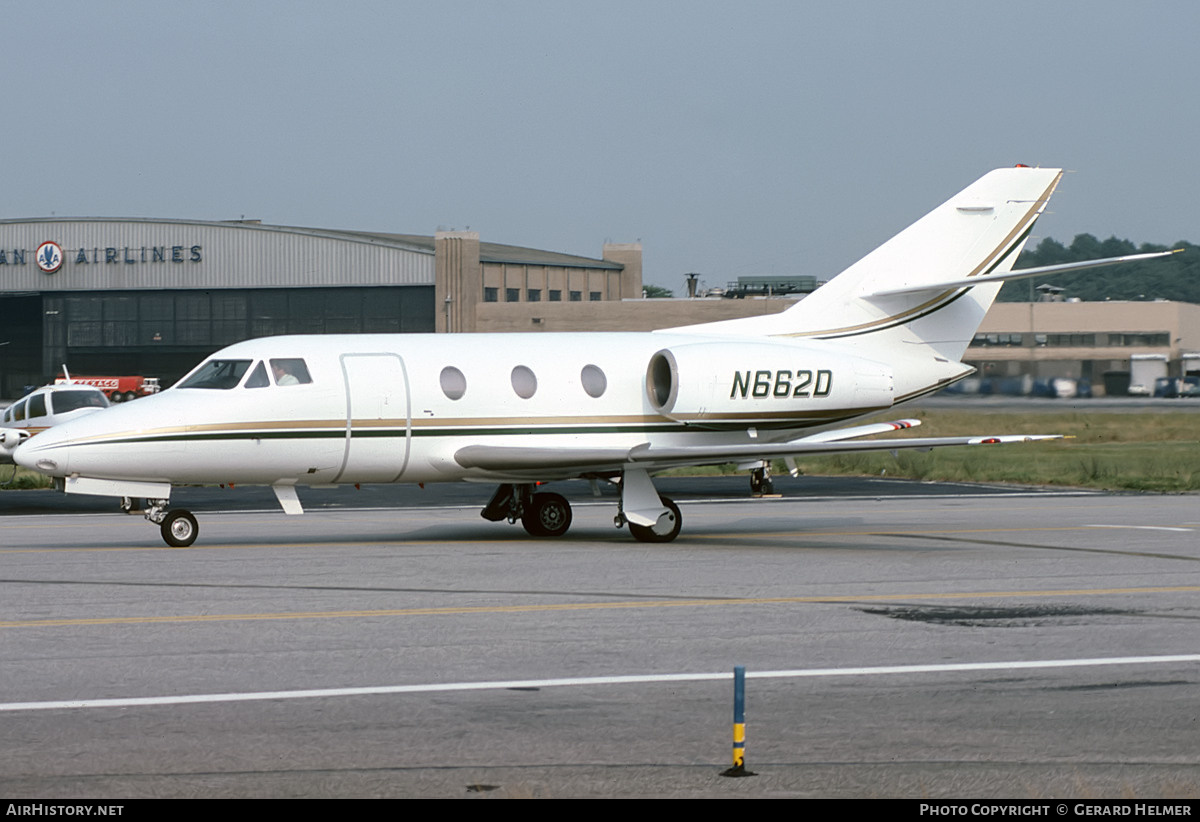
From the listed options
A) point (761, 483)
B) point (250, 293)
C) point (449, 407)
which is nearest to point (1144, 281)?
point (250, 293)

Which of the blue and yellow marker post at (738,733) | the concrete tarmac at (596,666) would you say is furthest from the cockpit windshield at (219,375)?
the blue and yellow marker post at (738,733)

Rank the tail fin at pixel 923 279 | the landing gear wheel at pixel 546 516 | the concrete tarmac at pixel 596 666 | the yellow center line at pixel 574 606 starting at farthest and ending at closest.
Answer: the tail fin at pixel 923 279 < the landing gear wheel at pixel 546 516 < the yellow center line at pixel 574 606 < the concrete tarmac at pixel 596 666

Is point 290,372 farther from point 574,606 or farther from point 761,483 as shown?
point 761,483

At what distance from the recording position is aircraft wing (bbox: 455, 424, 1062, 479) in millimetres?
19016

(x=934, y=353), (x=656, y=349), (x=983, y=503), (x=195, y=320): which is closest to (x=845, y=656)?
(x=656, y=349)

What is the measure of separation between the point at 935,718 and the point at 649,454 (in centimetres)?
1048

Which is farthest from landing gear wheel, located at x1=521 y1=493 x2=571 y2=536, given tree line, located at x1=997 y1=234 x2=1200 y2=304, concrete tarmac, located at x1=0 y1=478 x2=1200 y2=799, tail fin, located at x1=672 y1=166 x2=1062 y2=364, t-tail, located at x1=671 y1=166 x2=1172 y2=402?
tree line, located at x1=997 y1=234 x2=1200 y2=304

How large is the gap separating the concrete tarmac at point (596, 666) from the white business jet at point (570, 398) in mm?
1060

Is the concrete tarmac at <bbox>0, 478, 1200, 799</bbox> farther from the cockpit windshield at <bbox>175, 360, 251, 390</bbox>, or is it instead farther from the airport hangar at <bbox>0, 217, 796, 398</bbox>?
the airport hangar at <bbox>0, 217, 796, 398</bbox>

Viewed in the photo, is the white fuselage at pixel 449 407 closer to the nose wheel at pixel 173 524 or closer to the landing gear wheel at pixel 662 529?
the nose wheel at pixel 173 524

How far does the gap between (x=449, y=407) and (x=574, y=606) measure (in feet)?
20.5

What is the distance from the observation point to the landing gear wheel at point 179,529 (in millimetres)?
19125

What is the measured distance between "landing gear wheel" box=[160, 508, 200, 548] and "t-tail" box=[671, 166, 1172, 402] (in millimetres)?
7695
